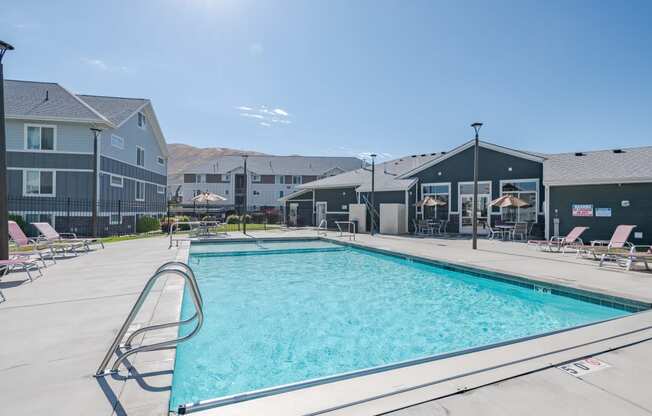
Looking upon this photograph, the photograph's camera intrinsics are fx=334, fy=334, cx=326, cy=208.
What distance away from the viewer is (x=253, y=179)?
43625 millimetres

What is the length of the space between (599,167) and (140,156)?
2499cm

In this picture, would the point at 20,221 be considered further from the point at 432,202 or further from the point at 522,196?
the point at 522,196

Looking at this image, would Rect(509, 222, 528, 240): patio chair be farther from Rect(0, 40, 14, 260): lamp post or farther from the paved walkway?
Rect(0, 40, 14, 260): lamp post

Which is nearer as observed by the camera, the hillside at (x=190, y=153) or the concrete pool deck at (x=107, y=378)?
the concrete pool deck at (x=107, y=378)

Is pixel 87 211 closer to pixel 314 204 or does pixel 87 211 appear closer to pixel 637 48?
pixel 314 204

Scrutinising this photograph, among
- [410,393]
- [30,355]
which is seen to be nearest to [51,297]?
[30,355]

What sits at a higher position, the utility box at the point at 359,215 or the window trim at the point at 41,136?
the window trim at the point at 41,136

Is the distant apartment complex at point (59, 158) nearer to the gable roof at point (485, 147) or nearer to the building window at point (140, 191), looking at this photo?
the building window at point (140, 191)

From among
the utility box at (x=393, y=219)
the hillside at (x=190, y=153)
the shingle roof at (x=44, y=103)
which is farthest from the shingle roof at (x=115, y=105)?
the hillside at (x=190, y=153)

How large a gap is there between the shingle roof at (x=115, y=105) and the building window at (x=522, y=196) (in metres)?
20.9

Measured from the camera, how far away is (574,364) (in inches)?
115

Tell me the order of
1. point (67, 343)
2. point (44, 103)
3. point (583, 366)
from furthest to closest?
point (44, 103)
point (67, 343)
point (583, 366)

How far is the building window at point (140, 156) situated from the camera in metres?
21.4

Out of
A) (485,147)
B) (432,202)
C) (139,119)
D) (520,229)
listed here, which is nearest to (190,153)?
(139,119)
